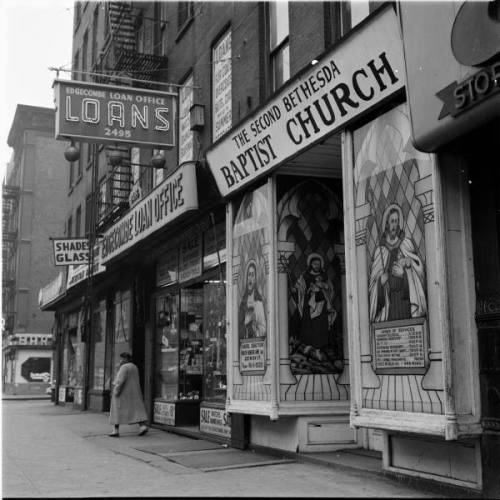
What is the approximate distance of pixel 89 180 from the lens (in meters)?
25.1

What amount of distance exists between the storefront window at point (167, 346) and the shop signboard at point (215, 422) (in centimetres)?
180

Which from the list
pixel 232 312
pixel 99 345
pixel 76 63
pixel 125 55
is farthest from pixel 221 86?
pixel 76 63

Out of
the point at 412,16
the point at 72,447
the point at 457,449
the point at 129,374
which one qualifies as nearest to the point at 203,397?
the point at 129,374

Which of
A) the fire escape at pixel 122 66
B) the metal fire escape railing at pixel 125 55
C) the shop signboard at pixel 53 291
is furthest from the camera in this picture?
the shop signboard at pixel 53 291

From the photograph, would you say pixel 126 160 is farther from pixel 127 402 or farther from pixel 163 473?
pixel 163 473

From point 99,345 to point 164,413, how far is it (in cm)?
753

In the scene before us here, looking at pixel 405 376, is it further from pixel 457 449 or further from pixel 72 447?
pixel 72 447

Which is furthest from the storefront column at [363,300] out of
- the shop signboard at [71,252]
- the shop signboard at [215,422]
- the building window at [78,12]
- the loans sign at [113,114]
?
the building window at [78,12]

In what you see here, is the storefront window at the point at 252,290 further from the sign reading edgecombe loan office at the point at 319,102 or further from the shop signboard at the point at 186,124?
the shop signboard at the point at 186,124

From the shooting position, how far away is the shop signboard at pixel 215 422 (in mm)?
11141

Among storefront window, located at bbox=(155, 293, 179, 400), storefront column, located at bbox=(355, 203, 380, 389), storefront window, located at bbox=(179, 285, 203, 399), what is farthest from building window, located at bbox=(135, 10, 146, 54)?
storefront column, located at bbox=(355, 203, 380, 389)

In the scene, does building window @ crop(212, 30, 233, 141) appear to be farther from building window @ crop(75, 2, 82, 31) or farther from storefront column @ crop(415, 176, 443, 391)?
building window @ crop(75, 2, 82, 31)

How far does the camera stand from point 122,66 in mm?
17469

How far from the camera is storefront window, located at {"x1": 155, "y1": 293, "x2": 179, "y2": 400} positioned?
46.6ft
